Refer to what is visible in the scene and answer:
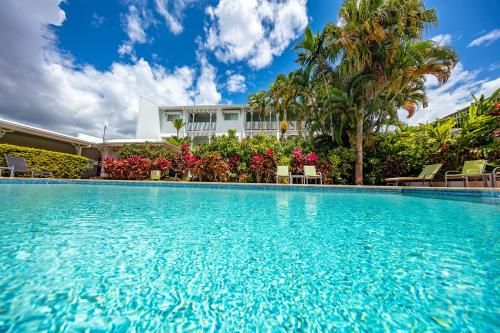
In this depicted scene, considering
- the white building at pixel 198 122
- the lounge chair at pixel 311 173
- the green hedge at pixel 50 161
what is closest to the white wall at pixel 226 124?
the white building at pixel 198 122

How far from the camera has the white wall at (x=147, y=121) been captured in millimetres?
27797

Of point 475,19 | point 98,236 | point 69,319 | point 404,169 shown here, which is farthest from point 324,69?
point 69,319

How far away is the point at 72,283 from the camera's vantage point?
61.6 inches

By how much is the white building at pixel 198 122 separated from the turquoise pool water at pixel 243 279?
24.8 m

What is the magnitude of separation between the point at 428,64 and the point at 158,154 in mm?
16229

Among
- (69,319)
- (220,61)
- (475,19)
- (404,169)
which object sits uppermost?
(220,61)

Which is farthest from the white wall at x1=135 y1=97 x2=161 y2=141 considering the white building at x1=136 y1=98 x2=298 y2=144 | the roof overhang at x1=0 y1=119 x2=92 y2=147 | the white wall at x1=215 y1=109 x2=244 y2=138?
the roof overhang at x1=0 y1=119 x2=92 y2=147

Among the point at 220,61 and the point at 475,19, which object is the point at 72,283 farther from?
the point at 220,61

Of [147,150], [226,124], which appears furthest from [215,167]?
[226,124]

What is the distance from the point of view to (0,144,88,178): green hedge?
12461 mm

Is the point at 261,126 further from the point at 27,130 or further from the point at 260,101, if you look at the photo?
the point at 27,130

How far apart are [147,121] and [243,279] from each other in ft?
97.4

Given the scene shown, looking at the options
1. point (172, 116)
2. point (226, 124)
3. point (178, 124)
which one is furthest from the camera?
point (172, 116)

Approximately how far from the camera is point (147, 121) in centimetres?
2809
